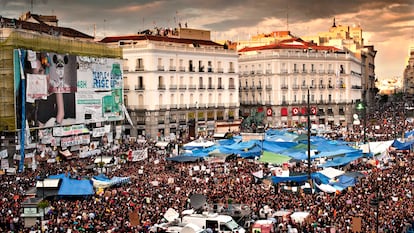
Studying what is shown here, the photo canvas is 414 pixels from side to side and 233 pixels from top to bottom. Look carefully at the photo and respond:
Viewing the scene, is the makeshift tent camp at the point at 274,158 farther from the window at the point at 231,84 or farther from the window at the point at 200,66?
the window at the point at 231,84

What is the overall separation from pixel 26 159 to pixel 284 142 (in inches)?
718

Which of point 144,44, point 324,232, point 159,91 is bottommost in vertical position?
point 324,232

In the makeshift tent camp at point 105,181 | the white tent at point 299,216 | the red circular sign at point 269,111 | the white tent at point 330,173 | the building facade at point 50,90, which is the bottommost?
the white tent at point 299,216

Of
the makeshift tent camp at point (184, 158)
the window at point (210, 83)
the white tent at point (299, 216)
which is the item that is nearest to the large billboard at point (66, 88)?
the makeshift tent camp at point (184, 158)

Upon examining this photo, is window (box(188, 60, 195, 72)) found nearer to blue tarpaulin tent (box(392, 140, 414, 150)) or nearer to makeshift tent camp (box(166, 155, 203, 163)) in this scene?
makeshift tent camp (box(166, 155, 203, 163))

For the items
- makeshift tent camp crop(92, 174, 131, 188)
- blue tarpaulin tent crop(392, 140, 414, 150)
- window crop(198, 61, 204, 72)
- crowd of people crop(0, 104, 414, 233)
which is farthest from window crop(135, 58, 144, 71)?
makeshift tent camp crop(92, 174, 131, 188)

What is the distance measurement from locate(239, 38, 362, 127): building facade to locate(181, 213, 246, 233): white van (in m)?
57.7

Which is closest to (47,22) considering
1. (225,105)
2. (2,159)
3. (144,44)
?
(144,44)

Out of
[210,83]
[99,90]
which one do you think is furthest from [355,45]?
[99,90]

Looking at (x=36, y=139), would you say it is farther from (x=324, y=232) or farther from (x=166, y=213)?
(x=324, y=232)

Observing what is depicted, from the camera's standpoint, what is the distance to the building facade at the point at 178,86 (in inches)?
2677

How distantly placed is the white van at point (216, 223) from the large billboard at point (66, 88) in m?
24.7

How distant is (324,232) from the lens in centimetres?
2414

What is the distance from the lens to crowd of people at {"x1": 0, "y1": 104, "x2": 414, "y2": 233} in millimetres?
25391
